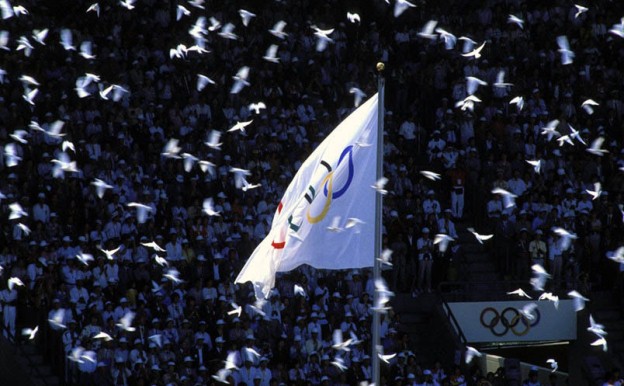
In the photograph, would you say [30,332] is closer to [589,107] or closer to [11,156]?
[11,156]

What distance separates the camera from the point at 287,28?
3531 centimetres

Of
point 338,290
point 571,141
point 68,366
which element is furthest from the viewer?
point 571,141

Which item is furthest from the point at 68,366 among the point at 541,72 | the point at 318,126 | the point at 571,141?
the point at 541,72

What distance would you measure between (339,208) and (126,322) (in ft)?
29.9

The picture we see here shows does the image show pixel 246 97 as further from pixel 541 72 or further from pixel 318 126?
pixel 541 72

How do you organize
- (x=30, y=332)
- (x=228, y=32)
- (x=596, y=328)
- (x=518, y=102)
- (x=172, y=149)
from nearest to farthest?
(x=30, y=332) → (x=596, y=328) → (x=172, y=149) → (x=518, y=102) → (x=228, y=32)

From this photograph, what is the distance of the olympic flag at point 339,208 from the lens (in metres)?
17.6

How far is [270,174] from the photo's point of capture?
98.3 ft

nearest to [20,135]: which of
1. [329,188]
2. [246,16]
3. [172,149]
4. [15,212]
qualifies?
[15,212]

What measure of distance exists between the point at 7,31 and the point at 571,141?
38.8ft

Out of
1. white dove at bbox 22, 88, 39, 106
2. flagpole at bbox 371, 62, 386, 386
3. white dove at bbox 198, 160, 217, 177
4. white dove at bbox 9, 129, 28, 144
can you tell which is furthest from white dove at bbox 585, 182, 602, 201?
flagpole at bbox 371, 62, 386, 386

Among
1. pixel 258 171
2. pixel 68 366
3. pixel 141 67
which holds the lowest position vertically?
pixel 68 366

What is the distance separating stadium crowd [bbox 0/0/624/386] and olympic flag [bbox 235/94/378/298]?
745 cm

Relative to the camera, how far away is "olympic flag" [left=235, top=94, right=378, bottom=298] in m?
17.6
